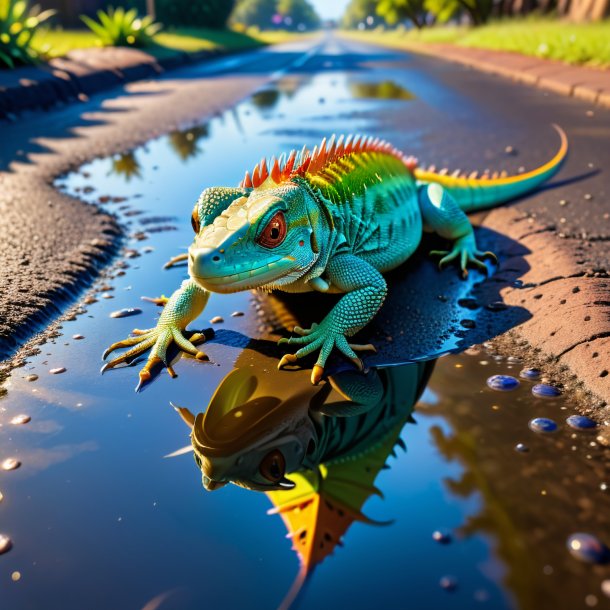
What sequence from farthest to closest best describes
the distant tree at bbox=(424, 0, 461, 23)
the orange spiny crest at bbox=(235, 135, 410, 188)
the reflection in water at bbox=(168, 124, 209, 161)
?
the distant tree at bbox=(424, 0, 461, 23), the reflection in water at bbox=(168, 124, 209, 161), the orange spiny crest at bbox=(235, 135, 410, 188)

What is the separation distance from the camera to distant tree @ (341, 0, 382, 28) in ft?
253

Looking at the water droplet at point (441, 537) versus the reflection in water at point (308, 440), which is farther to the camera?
the reflection in water at point (308, 440)

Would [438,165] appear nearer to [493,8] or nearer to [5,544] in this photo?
[5,544]

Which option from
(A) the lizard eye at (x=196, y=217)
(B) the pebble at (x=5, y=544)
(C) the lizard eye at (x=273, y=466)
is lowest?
(B) the pebble at (x=5, y=544)

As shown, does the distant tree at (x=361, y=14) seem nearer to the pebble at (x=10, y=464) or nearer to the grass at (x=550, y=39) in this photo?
the grass at (x=550, y=39)

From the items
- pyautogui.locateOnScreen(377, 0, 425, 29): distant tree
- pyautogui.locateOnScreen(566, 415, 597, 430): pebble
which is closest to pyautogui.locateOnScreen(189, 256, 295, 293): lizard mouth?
pyautogui.locateOnScreen(566, 415, 597, 430): pebble

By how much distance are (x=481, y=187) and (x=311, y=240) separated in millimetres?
2476

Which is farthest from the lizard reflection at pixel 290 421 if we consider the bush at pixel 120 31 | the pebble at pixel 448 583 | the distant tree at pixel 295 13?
the distant tree at pixel 295 13

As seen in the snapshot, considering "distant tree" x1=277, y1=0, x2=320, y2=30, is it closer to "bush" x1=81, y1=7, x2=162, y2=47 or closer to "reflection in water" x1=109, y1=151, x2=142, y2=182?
"bush" x1=81, y1=7, x2=162, y2=47

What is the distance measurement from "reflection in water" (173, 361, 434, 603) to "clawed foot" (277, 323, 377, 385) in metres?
0.07

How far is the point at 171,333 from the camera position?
10.3 ft

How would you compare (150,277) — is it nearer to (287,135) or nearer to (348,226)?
(348,226)

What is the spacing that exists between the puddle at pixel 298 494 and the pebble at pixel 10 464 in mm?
19

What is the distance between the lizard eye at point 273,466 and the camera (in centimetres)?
228
